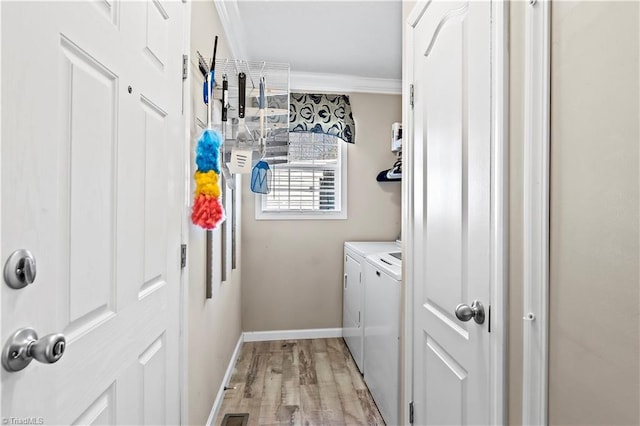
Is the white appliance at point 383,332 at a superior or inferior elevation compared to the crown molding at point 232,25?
inferior

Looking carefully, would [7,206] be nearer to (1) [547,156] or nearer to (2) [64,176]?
(2) [64,176]

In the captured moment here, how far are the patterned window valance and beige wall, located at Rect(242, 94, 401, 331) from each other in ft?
0.44

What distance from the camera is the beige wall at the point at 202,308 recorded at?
145cm

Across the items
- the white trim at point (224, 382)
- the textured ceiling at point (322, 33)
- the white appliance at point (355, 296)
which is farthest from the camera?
the white appliance at point (355, 296)

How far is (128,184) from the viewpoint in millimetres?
852

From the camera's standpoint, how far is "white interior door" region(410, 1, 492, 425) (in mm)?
937

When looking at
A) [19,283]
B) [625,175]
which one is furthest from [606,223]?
[19,283]

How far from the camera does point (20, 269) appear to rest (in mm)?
502

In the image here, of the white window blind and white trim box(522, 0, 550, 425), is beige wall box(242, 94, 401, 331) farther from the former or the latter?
white trim box(522, 0, 550, 425)

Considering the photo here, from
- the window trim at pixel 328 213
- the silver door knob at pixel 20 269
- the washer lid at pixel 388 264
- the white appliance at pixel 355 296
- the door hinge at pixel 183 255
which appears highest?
the window trim at pixel 328 213

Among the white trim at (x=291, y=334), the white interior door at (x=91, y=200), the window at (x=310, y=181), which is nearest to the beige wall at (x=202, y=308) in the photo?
the white interior door at (x=91, y=200)

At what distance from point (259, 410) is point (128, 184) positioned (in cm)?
179

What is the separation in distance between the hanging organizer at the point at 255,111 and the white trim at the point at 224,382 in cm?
140

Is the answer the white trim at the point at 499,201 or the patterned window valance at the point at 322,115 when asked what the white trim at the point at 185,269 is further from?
the patterned window valance at the point at 322,115
